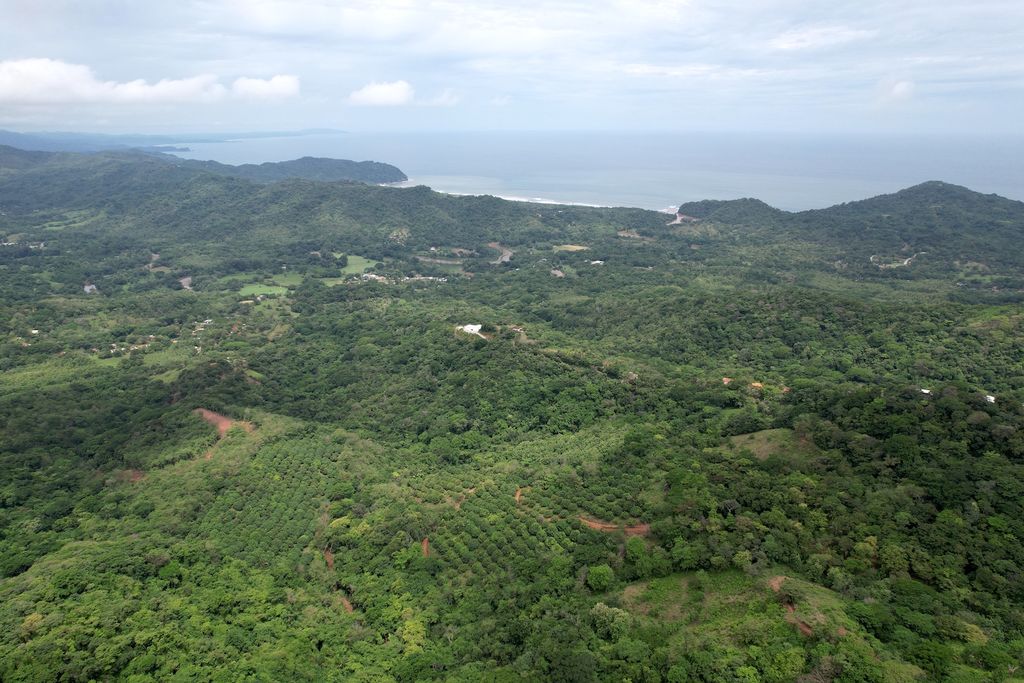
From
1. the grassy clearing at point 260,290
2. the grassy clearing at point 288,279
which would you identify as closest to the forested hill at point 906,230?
the grassy clearing at point 288,279

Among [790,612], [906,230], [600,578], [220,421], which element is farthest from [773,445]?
[906,230]

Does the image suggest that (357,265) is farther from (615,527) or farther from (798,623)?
(798,623)

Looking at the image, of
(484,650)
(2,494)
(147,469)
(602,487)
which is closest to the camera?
(484,650)

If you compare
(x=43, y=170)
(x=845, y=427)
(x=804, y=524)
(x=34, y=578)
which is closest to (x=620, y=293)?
(x=845, y=427)

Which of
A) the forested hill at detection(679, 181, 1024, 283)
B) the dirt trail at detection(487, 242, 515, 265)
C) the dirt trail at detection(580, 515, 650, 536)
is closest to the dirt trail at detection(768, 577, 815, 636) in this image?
the dirt trail at detection(580, 515, 650, 536)

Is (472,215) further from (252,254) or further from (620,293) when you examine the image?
(620,293)

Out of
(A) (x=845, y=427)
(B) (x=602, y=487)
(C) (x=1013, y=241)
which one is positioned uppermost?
(C) (x=1013, y=241)

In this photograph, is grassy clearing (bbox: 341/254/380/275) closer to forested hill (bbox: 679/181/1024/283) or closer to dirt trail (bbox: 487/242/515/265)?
dirt trail (bbox: 487/242/515/265)
